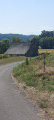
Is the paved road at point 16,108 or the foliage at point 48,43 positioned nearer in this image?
the paved road at point 16,108

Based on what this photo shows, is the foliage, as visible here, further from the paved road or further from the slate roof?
the paved road

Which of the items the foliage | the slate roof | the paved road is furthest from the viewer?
the foliage

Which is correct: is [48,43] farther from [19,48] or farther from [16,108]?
[16,108]

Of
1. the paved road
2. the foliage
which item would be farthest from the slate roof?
the paved road

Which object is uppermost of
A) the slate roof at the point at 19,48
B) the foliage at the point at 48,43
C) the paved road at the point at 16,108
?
the paved road at the point at 16,108

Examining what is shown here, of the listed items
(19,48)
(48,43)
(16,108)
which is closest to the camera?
(16,108)

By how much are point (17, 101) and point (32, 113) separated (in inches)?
107

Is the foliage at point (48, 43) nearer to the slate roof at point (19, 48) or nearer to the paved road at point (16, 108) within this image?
the slate roof at point (19, 48)

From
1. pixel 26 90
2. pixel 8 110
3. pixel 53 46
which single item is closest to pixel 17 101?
pixel 8 110

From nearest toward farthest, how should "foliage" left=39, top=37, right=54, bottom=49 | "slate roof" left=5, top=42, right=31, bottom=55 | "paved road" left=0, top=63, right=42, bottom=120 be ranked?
"paved road" left=0, top=63, right=42, bottom=120, "slate roof" left=5, top=42, right=31, bottom=55, "foliage" left=39, top=37, right=54, bottom=49

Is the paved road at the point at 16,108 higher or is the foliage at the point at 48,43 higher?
the paved road at the point at 16,108

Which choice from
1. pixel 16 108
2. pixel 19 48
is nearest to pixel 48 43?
pixel 19 48

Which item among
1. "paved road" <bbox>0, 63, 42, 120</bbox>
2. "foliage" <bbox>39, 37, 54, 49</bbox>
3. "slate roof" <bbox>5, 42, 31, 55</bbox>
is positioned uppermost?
"paved road" <bbox>0, 63, 42, 120</bbox>

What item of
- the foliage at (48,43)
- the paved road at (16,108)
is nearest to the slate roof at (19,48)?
the foliage at (48,43)
